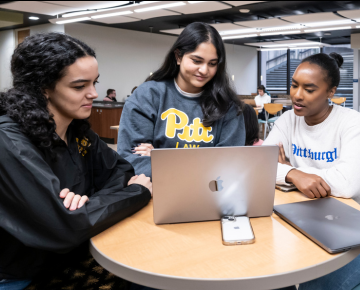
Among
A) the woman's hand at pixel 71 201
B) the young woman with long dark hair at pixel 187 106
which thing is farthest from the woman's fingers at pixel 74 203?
the young woman with long dark hair at pixel 187 106

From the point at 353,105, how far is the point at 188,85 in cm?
1213

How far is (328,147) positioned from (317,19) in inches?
274

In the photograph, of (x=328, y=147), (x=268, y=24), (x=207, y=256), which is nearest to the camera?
(x=207, y=256)

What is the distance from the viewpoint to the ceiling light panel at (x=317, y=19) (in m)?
6.96

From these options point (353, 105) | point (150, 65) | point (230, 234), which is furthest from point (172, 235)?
point (353, 105)

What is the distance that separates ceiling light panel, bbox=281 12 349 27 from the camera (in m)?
6.96

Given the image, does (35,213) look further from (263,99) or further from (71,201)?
(263,99)

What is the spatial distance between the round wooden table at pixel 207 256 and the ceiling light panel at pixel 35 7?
6.44 metres

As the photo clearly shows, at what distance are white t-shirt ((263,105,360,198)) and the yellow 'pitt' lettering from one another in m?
0.35

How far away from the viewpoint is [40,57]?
1021mm

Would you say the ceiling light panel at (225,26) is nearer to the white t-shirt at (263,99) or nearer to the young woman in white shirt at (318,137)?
the white t-shirt at (263,99)

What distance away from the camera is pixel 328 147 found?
1.50 meters

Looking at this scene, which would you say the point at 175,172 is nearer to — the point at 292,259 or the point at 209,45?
the point at 292,259

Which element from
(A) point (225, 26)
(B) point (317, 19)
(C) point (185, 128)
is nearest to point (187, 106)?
(C) point (185, 128)
